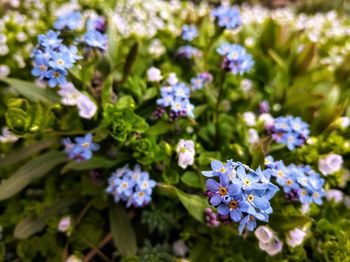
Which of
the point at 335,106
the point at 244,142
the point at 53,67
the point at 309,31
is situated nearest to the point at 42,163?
the point at 53,67

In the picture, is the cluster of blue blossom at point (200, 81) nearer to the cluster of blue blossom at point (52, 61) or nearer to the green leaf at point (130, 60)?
the green leaf at point (130, 60)

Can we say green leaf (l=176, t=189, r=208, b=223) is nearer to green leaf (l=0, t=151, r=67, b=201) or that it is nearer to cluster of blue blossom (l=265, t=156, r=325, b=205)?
cluster of blue blossom (l=265, t=156, r=325, b=205)

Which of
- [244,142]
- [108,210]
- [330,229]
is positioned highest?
[244,142]

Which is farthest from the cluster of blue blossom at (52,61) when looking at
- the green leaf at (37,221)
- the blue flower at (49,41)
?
the green leaf at (37,221)

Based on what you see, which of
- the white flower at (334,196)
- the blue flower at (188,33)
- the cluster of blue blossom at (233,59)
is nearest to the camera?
the cluster of blue blossom at (233,59)

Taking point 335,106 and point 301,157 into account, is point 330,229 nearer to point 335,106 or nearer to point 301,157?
point 301,157
